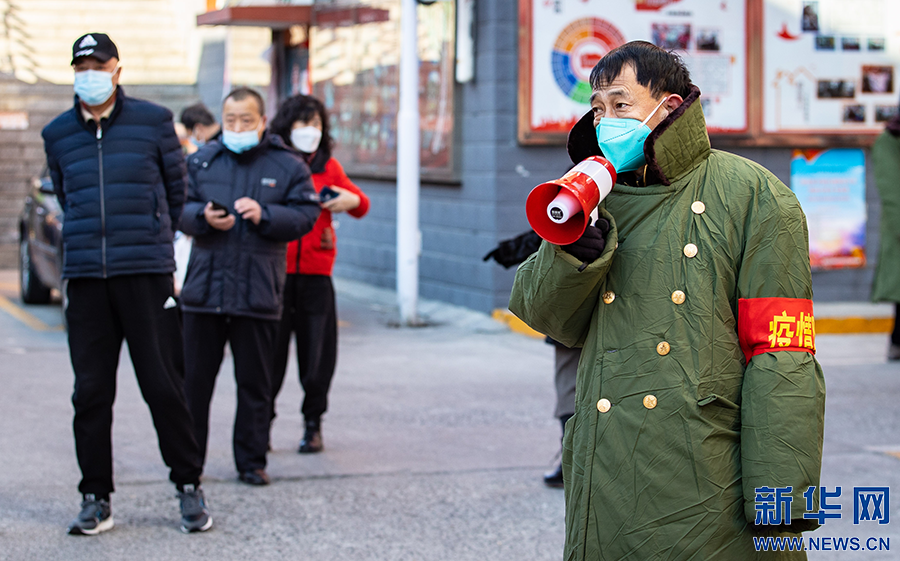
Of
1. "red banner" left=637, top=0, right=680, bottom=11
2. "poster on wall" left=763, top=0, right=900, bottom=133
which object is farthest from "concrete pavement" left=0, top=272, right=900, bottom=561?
"red banner" left=637, top=0, right=680, bottom=11

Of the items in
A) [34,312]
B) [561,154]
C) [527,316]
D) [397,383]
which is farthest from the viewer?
[34,312]

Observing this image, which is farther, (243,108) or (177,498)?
(243,108)

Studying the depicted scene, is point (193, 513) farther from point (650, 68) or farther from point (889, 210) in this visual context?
point (889, 210)

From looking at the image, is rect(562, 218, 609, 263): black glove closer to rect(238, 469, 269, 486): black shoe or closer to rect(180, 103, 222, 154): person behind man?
rect(238, 469, 269, 486): black shoe

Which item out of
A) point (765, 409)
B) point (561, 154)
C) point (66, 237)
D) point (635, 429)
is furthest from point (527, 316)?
point (561, 154)

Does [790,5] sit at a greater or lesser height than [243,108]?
greater

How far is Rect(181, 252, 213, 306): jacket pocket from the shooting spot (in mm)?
5320

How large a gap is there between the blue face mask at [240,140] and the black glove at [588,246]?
3.24 m

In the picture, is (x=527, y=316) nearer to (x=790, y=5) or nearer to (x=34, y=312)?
(x=790, y=5)

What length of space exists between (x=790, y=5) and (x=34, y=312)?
7936mm

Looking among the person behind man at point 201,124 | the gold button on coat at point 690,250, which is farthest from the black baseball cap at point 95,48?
the person behind man at point 201,124

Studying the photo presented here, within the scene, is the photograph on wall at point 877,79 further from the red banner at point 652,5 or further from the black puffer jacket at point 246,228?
the black puffer jacket at point 246,228

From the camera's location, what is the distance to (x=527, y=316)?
2729 millimetres

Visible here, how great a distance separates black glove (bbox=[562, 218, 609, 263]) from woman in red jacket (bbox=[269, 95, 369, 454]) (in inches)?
144
